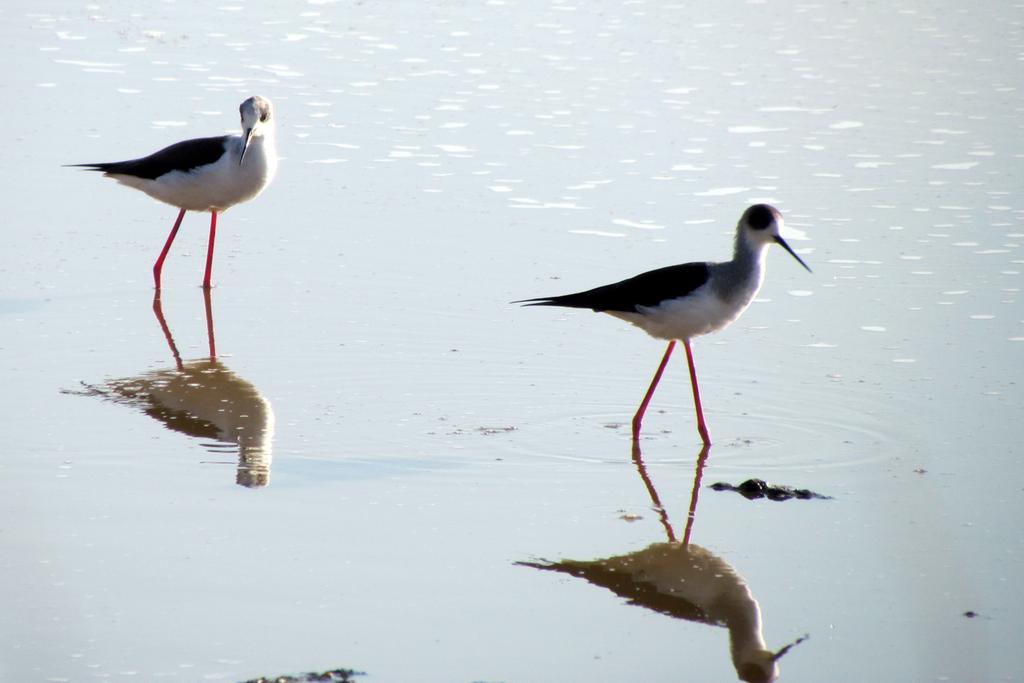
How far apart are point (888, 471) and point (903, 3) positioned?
1352 cm

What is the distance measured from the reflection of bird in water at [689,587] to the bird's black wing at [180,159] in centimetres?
490

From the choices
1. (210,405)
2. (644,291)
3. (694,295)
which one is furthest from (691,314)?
(210,405)

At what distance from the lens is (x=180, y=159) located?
9633 millimetres

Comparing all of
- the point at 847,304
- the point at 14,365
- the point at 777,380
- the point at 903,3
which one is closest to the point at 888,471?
the point at 777,380

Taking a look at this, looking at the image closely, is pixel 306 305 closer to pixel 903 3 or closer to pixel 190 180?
pixel 190 180

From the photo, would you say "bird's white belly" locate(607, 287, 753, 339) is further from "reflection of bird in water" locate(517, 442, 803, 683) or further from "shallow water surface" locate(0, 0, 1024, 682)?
"reflection of bird in water" locate(517, 442, 803, 683)

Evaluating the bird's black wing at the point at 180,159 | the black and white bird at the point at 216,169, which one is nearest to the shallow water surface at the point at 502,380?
the black and white bird at the point at 216,169

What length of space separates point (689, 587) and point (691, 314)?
1849 mm

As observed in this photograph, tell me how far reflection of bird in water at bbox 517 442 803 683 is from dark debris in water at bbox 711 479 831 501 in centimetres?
52

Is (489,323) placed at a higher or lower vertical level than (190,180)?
lower

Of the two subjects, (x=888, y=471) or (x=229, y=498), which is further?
(x=888, y=471)

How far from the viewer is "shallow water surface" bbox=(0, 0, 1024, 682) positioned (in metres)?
4.91

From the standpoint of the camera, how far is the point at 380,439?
21.9 ft

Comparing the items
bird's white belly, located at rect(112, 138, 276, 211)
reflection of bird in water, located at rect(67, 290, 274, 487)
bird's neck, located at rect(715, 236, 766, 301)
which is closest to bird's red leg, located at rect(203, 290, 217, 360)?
reflection of bird in water, located at rect(67, 290, 274, 487)
